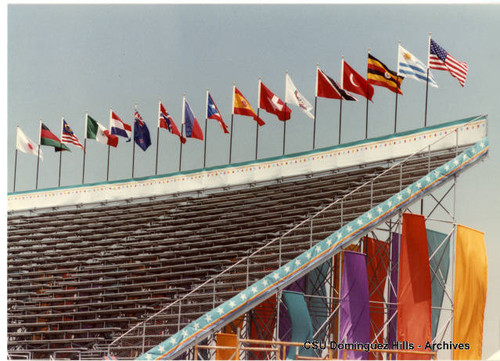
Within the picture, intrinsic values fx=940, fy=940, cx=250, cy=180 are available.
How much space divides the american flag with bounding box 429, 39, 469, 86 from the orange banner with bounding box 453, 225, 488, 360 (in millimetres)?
5370

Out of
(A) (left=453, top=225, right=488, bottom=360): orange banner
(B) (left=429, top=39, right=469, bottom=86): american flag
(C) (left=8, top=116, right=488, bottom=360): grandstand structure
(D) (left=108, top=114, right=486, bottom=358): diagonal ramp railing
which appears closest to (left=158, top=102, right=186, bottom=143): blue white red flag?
(C) (left=8, top=116, right=488, bottom=360): grandstand structure

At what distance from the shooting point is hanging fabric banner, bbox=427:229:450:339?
1087 inches

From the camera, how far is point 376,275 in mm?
29875

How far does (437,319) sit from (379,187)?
440cm

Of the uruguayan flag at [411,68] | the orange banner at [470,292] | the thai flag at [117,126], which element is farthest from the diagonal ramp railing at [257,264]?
the thai flag at [117,126]

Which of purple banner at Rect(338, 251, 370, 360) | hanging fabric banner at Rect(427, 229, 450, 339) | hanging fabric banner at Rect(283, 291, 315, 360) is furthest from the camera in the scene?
hanging fabric banner at Rect(427, 229, 450, 339)

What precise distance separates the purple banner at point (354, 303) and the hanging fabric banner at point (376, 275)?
332 cm

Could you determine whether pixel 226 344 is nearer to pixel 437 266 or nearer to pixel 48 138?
pixel 437 266

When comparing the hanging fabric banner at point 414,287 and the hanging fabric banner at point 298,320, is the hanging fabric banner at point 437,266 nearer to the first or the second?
the hanging fabric banner at point 414,287

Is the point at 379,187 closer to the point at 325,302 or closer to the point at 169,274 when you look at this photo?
the point at 325,302

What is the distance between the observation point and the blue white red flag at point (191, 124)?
37.4m

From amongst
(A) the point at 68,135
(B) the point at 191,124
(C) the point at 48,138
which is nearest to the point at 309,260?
(B) the point at 191,124

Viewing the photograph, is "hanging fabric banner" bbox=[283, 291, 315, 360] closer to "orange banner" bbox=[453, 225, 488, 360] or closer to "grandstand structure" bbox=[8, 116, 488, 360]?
"grandstand structure" bbox=[8, 116, 488, 360]

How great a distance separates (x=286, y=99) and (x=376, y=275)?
8.05 m
